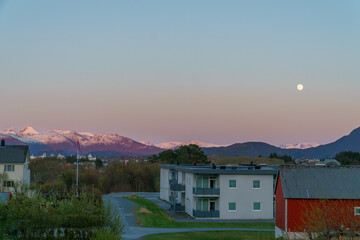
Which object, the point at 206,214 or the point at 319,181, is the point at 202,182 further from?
the point at 319,181

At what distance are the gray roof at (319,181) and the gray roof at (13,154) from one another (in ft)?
137

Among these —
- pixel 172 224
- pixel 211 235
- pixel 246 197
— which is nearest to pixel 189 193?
pixel 246 197

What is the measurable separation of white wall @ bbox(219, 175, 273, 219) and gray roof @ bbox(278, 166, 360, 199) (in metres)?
14.1

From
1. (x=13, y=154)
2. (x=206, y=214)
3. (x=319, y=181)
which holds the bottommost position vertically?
(x=206, y=214)

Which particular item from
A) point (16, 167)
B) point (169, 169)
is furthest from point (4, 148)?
point (169, 169)

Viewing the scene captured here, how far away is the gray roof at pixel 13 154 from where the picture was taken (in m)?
68.7

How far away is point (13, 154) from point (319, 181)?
45447mm

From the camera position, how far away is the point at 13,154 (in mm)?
69750

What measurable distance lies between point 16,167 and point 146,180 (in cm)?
3741

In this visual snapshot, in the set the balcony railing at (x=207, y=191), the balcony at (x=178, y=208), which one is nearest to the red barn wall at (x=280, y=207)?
the balcony railing at (x=207, y=191)

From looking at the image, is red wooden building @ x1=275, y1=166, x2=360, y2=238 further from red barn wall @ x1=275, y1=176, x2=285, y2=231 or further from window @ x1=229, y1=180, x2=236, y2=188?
window @ x1=229, y1=180, x2=236, y2=188

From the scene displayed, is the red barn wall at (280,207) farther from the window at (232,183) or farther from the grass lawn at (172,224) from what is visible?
the window at (232,183)

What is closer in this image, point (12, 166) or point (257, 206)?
point (257, 206)

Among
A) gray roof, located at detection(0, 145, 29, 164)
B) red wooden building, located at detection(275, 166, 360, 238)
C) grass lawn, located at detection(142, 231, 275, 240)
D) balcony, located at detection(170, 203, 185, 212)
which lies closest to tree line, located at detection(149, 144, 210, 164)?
gray roof, located at detection(0, 145, 29, 164)
